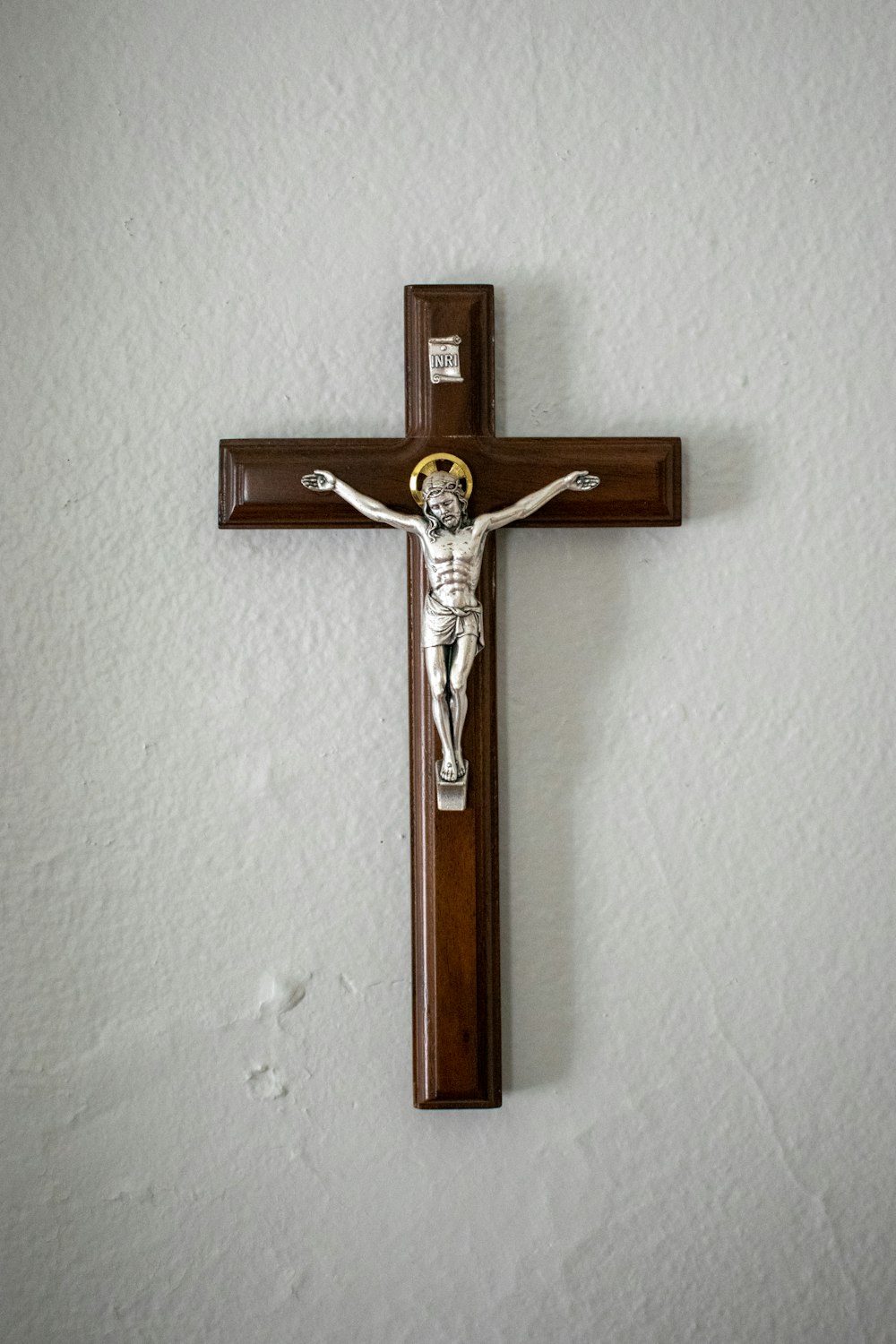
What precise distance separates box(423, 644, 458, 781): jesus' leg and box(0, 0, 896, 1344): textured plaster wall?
0.33 feet

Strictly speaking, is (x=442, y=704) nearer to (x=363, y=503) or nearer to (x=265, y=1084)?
(x=363, y=503)

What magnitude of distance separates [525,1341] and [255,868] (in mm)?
567

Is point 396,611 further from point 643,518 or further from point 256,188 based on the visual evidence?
point 256,188

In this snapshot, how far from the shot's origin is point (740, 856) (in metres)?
1.23

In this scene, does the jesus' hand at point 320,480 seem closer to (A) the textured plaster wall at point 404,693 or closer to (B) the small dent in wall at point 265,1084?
(A) the textured plaster wall at point 404,693

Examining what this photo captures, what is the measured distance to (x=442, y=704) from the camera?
112 centimetres

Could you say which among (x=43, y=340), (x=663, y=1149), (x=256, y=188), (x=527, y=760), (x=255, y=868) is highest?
(x=256, y=188)

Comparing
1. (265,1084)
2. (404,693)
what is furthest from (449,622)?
(265,1084)

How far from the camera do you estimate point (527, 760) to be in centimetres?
122

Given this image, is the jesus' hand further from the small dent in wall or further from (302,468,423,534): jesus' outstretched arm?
the small dent in wall

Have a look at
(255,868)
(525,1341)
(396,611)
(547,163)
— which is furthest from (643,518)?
(525,1341)

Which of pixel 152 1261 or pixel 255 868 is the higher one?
pixel 255 868

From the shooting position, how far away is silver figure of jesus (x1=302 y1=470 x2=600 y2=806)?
1.10 m

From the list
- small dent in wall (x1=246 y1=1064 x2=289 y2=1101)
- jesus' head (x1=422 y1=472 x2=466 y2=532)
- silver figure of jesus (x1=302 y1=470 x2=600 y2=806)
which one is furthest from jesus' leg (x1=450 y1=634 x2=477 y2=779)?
small dent in wall (x1=246 y1=1064 x2=289 y2=1101)
